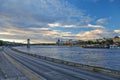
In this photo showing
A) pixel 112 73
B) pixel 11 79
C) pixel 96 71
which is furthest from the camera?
pixel 96 71

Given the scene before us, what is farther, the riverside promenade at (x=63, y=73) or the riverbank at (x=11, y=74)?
the riverbank at (x=11, y=74)

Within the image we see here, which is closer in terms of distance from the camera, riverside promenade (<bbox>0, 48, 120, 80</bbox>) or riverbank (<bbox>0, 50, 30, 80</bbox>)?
riverside promenade (<bbox>0, 48, 120, 80</bbox>)

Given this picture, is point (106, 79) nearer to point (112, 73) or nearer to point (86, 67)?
point (112, 73)

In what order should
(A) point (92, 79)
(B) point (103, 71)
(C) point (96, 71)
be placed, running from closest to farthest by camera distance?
(A) point (92, 79) → (B) point (103, 71) → (C) point (96, 71)

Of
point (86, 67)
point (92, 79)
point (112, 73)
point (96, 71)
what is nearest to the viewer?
point (92, 79)

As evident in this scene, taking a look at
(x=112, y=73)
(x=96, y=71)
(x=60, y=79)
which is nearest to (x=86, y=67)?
(x=96, y=71)

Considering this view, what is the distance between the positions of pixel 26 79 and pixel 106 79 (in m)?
8.76

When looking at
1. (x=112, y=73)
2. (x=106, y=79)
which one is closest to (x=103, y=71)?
(x=112, y=73)

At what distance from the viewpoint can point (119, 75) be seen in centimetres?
2505

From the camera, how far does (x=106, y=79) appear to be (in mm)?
22453

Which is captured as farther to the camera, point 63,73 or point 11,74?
point 11,74

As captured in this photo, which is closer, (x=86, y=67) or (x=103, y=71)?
(x=103, y=71)

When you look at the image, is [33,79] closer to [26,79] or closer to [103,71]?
[26,79]

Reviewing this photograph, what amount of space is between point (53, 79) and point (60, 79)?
2.57ft
